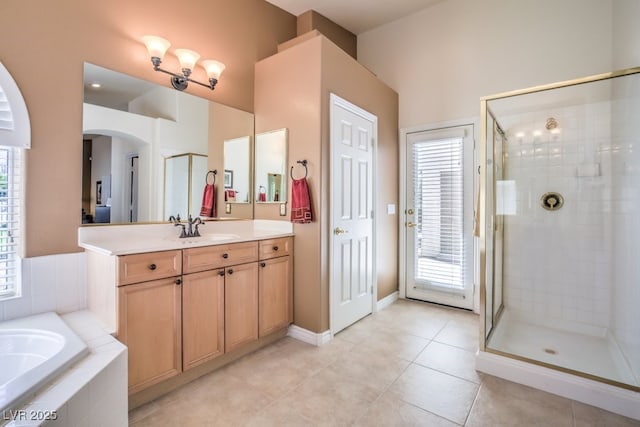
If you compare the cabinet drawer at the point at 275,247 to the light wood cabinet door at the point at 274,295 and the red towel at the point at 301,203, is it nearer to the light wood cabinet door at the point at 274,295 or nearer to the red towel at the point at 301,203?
the light wood cabinet door at the point at 274,295

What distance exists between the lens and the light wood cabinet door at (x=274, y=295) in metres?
2.53

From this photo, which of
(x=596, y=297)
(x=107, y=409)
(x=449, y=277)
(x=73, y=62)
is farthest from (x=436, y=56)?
(x=107, y=409)

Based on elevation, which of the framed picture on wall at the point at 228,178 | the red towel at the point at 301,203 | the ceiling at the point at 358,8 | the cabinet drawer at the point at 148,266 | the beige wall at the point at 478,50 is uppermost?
the ceiling at the point at 358,8

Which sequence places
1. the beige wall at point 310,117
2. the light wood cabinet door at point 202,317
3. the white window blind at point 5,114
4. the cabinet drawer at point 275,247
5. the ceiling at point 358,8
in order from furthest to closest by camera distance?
1. the ceiling at point 358,8
2. the beige wall at point 310,117
3. the cabinet drawer at point 275,247
4. the light wood cabinet door at point 202,317
5. the white window blind at point 5,114

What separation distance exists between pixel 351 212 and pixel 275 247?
2.84 feet

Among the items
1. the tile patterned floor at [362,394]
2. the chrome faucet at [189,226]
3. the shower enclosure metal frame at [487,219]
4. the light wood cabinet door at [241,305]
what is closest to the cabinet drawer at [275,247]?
the light wood cabinet door at [241,305]

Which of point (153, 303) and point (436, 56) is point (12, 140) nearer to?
point (153, 303)

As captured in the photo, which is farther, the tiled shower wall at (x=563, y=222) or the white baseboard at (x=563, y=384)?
the tiled shower wall at (x=563, y=222)

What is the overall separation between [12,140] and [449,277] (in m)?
3.92

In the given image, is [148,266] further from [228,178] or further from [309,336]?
[309,336]

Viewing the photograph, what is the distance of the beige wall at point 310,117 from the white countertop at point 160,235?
0.62 feet

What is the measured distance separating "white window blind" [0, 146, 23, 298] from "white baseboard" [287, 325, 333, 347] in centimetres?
196

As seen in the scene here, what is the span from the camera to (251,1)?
312cm

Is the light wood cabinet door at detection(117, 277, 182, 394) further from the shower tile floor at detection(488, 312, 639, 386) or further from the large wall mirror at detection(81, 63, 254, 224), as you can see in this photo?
the shower tile floor at detection(488, 312, 639, 386)
